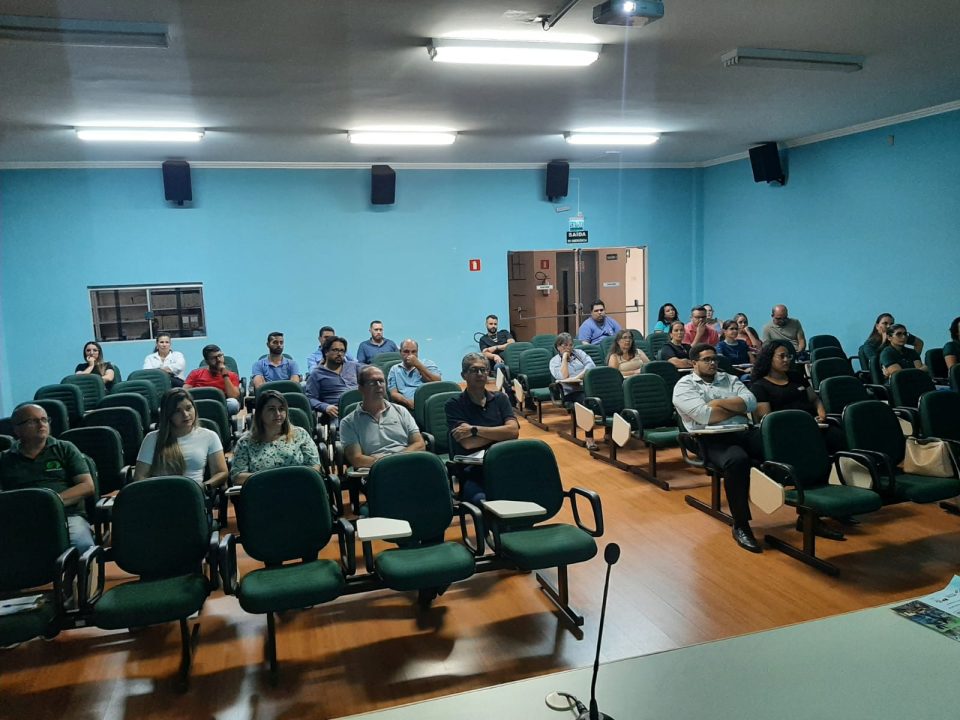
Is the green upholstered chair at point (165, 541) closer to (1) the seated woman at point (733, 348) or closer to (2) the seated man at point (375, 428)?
(2) the seated man at point (375, 428)

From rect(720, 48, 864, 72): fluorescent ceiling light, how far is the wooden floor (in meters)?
3.91

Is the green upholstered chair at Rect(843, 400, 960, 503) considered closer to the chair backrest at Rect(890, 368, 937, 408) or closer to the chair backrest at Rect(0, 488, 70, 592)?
the chair backrest at Rect(890, 368, 937, 408)

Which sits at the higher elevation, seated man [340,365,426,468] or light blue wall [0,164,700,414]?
light blue wall [0,164,700,414]

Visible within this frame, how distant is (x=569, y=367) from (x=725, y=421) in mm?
2954

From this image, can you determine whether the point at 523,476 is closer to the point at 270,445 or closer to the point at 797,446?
the point at 270,445

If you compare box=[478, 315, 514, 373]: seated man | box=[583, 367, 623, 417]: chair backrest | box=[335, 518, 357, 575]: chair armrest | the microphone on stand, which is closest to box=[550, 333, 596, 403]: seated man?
box=[583, 367, 623, 417]: chair backrest

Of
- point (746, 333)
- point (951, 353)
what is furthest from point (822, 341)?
point (951, 353)

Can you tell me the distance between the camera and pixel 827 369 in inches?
293

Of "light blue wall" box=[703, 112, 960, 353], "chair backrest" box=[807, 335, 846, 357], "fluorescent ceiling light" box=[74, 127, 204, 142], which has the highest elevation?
"fluorescent ceiling light" box=[74, 127, 204, 142]

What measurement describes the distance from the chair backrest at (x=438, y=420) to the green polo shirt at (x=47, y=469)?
8.08 ft

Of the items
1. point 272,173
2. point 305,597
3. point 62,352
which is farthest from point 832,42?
point 62,352

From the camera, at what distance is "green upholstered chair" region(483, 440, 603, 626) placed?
354 cm

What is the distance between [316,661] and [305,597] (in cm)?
45

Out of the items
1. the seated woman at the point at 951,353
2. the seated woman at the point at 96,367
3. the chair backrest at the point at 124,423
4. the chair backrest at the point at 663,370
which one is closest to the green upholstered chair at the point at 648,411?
the chair backrest at the point at 663,370
